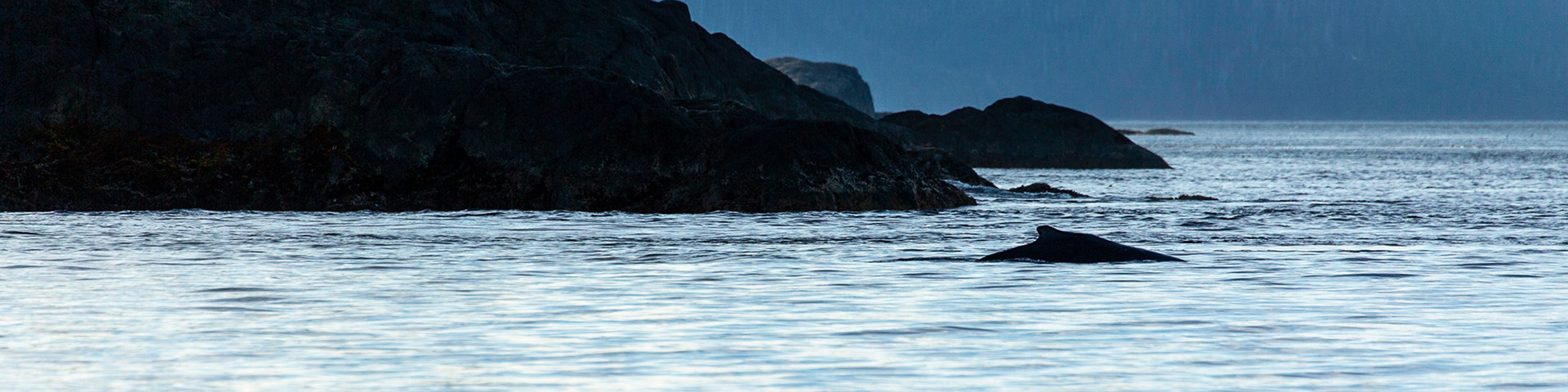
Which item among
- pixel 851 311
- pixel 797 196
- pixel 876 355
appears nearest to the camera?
pixel 876 355

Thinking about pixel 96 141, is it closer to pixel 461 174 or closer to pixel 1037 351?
pixel 461 174

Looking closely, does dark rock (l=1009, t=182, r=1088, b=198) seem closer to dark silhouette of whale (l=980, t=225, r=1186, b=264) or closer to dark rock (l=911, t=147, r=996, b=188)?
dark rock (l=911, t=147, r=996, b=188)

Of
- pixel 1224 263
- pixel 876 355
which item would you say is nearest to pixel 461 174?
pixel 1224 263

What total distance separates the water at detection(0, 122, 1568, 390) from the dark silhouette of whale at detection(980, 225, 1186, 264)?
0.45 m

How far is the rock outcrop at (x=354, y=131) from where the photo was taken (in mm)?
25141

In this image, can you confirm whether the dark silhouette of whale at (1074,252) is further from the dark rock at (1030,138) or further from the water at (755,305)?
the dark rock at (1030,138)

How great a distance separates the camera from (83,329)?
34.1 ft

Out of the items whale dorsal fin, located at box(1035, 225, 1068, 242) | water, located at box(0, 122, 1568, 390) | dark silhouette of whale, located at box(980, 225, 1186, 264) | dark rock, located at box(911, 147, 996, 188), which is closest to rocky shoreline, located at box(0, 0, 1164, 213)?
water, located at box(0, 122, 1568, 390)

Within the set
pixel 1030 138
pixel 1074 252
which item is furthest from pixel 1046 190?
pixel 1030 138

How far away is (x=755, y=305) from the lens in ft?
39.7

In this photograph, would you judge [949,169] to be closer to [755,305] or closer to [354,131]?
[354,131]

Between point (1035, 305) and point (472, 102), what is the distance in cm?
1639

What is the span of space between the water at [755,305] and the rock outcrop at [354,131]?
220 cm

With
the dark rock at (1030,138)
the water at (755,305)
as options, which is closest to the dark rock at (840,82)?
the dark rock at (1030,138)
